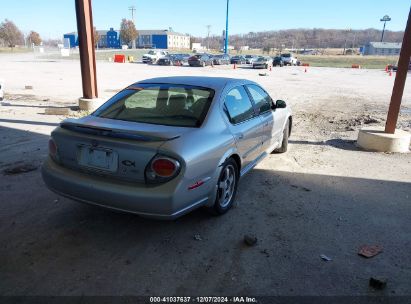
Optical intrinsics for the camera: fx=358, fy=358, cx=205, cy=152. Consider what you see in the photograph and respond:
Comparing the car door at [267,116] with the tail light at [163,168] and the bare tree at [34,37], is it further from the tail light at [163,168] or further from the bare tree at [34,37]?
the bare tree at [34,37]

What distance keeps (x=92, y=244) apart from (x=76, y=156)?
847 millimetres

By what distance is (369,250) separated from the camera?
11.3 feet

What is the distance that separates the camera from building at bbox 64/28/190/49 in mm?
123500

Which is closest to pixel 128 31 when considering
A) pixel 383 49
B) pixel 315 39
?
pixel 383 49

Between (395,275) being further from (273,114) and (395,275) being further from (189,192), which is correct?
(273,114)

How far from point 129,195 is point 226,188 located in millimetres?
1273

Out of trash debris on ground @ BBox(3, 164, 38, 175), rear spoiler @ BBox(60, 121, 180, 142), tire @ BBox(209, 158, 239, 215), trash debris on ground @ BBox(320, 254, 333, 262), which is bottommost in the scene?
trash debris on ground @ BBox(3, 164, 38, 175)

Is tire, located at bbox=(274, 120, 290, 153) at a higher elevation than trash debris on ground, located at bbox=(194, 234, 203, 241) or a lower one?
higher

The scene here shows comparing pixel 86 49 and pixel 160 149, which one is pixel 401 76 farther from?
pixel 86 49

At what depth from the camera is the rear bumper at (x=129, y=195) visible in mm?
3057

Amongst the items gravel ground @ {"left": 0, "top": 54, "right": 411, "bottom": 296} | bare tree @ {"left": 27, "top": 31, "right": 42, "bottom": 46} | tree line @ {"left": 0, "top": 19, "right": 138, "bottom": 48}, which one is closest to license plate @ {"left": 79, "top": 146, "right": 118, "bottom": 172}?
gravel ground @ {"left": 0, "top": 54, "right": 411, "bottom": 296}

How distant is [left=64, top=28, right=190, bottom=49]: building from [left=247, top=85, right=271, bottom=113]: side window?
121435 millimetres

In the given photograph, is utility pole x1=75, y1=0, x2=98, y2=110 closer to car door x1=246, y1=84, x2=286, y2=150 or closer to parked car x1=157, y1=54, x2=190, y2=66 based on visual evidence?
car door x1=246, y1=84, x2=286, y2=150

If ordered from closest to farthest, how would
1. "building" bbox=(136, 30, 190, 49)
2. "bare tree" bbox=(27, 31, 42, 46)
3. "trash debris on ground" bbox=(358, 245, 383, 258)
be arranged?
"trash debris on ground" bbox=(358, 245, 383, 258) < "bare tree" bbox=(27, 31, 42, 46) < "building" bbox=(136, 30, 190, 49)
